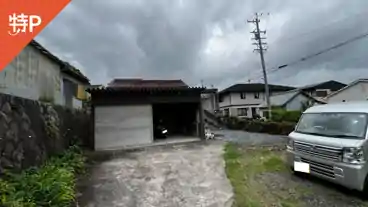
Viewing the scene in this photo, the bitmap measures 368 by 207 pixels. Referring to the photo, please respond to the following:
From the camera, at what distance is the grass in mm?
4555

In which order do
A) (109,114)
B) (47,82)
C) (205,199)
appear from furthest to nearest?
(109,114)
(47,82)
(205,199)

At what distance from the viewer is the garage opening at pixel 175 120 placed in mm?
15520

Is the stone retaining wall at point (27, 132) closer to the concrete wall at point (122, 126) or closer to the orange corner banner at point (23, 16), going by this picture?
the orange corner banner at point (23, 16)

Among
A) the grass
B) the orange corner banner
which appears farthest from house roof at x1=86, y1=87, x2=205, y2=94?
the orange corner banner

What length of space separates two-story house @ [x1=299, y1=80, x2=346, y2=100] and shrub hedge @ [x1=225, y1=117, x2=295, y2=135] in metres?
11.9

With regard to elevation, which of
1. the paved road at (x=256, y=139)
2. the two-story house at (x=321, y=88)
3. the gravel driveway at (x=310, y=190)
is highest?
the two-story house at (x=321, y=88)

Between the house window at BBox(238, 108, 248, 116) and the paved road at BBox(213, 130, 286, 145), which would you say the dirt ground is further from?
the house window at BBox(238, 108, 248, 116)

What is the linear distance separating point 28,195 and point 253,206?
3.49 metres

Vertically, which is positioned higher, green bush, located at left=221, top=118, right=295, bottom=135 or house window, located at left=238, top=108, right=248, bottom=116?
house window, located at left=238, top=108, right=248, bottom=116

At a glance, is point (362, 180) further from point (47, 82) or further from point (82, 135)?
point (82, 135)

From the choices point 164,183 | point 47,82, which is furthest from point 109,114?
point 164,183

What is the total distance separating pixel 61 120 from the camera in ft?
28.6

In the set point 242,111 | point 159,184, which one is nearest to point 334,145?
point 159,184

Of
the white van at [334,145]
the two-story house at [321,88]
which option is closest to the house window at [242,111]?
the two-story house at [321,88]
